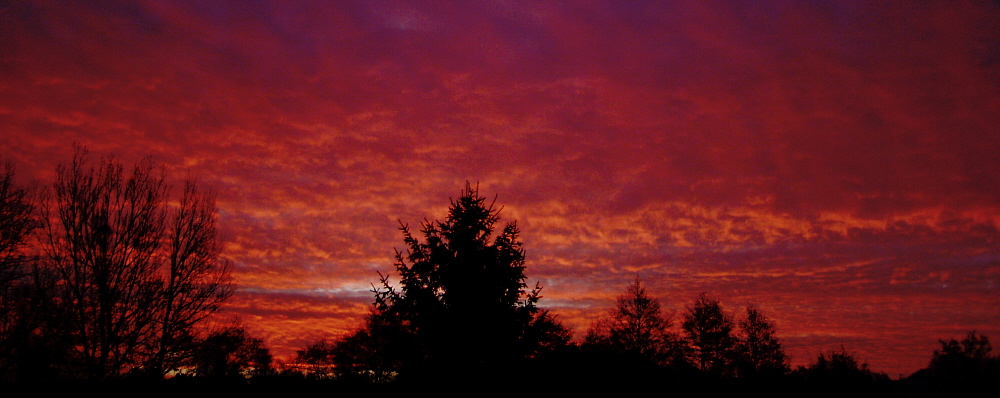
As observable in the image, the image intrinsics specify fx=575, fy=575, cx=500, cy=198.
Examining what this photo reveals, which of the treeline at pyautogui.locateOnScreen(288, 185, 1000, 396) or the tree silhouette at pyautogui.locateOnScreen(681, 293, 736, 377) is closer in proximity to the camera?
the treeline at pyautogui.locateOnScreen(288, 185, 1000, 396)

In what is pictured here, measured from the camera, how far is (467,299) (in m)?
25.0

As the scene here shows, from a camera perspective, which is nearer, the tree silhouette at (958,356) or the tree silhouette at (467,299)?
the tree silhouette at (467,299)

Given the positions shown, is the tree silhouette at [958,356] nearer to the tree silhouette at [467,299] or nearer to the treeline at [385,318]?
the treeline at [385,318]

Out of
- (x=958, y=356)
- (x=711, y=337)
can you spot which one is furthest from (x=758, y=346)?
(x=958, y=356)

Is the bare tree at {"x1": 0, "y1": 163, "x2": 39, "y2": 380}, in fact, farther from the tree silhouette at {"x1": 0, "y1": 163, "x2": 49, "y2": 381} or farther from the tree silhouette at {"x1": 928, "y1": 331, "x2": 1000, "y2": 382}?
the tree silhouette at {"x1": 928, "y1": 331, "x2": 1000, "y2": 382}

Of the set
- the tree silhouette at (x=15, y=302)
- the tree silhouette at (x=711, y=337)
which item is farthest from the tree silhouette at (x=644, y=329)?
the tree silhouette at (x=15, y=302)

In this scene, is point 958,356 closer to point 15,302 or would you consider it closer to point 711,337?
point 711,337

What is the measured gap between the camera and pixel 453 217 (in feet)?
92.2

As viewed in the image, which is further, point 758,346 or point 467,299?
point 758,346

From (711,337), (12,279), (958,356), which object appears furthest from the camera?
(958,356)

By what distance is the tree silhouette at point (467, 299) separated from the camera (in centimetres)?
2414

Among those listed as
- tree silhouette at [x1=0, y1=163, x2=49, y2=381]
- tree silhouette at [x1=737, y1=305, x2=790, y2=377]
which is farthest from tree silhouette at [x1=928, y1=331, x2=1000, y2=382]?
tree silhouette at [x1=0, y1=163, x2=49, y2=381]

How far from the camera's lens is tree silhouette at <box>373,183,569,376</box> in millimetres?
24141

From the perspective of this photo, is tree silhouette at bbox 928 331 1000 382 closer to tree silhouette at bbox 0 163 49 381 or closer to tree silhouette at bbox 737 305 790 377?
tree silhouette at bbox 737 305 790 377
